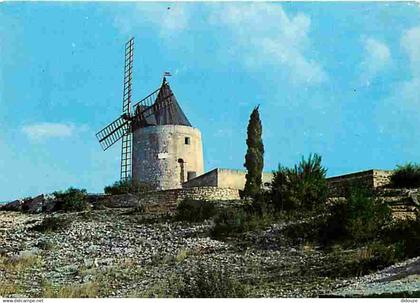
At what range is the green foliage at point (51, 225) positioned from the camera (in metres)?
16.9

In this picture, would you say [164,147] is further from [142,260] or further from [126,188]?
[142,260]

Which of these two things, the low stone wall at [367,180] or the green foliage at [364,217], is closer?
the green foliage at [364,217]

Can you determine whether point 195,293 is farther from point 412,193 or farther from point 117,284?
point 412,193

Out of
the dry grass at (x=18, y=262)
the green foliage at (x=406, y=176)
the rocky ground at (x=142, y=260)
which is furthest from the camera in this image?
the green foliage at (x=406, y=176)

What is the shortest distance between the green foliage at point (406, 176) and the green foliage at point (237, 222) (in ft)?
15.2

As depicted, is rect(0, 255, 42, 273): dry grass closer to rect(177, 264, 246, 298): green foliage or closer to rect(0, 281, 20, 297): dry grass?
rect(0, 281, 20, 297): dry grass

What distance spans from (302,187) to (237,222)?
238 cm

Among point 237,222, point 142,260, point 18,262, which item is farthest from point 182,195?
point 18,262

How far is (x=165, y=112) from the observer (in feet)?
81.7

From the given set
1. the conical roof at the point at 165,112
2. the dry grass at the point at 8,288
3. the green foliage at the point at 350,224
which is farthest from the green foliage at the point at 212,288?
the conical roof at the point at 165,112

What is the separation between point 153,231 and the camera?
16000 millimetres

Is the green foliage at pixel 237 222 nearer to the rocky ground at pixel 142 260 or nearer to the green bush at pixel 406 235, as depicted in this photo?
the rocky ground at pixel 142 260

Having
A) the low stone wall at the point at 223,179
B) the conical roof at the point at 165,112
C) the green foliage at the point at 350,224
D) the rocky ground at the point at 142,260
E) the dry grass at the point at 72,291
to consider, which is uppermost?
the conical roof at the point at 165,112

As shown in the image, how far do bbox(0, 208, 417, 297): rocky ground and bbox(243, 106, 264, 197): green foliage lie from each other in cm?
394
